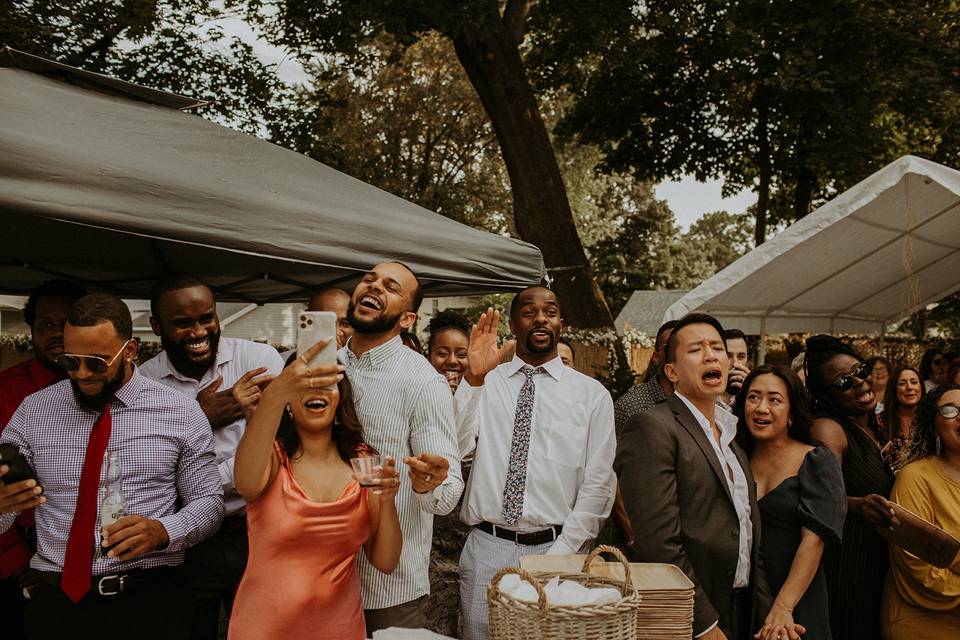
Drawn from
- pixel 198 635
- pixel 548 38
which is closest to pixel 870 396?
pixel 198 635

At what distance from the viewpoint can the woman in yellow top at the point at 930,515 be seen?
3369 millimetres

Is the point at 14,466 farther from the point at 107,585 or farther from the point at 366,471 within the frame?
the point at 366,471

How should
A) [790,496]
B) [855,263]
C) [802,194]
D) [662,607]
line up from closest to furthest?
[662,607]
[790,496]
[855,263]
[802,194]

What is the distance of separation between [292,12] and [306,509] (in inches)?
438

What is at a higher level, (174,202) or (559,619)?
(174,202)

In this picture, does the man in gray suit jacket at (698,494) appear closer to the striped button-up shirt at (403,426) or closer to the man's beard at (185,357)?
the striped button-up shirt at (403,426)

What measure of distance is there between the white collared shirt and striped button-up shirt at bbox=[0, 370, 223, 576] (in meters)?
2.02

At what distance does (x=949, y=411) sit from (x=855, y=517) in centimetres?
71

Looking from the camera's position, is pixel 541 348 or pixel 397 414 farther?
pixel 541 348

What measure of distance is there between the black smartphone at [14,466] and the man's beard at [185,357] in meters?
0.88

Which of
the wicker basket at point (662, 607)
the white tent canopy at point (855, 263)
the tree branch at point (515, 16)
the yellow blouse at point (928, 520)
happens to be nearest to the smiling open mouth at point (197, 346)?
the wicker basket at point (662, 607)

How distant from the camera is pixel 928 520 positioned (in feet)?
11.3

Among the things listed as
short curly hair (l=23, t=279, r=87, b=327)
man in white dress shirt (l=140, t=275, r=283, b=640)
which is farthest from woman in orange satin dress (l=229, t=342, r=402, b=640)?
short curly hair (l=23, t=279, r=87, b=327)

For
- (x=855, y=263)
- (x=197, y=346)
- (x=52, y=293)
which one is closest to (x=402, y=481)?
(x=197, y=346)
